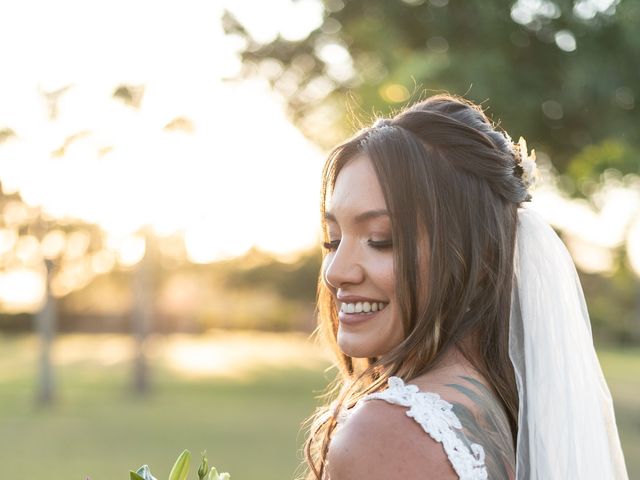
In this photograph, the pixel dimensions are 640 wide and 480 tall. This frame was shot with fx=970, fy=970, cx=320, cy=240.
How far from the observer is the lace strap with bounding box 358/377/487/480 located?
1774 millimetres

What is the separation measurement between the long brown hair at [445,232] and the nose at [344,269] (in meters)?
0.11

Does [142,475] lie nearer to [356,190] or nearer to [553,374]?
[356,190]

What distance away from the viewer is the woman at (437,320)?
1.79 metres

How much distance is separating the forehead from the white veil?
0.52m

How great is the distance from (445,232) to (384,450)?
1.58ft

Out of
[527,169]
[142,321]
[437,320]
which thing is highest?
[527,169]

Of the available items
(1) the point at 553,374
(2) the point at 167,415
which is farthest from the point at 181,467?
(2) the point at 167,415

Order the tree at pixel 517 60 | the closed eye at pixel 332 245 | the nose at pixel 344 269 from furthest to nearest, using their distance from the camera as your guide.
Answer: the tree at pixel 517 60
the closed eye at pixel 332 245
the nose at pixel 344 269

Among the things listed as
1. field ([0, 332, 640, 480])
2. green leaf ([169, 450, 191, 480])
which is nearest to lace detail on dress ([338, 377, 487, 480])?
green leaf ([169, 450, 191, 480])

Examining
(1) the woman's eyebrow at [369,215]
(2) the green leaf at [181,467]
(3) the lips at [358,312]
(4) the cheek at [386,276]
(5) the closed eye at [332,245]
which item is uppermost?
(1) the woman's eyebrow at [369,215]

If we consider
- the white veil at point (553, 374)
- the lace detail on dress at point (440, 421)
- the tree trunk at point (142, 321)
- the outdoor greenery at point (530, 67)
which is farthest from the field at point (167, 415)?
the lace detail on dress at point (440, 421)

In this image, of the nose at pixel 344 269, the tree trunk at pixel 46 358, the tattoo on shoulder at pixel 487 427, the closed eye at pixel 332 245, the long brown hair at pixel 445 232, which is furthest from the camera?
the tree trunk at pixel 46 358

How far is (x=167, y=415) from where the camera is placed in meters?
21.8

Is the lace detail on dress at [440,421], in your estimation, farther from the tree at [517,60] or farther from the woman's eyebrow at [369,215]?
the tree at [517,60]
